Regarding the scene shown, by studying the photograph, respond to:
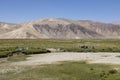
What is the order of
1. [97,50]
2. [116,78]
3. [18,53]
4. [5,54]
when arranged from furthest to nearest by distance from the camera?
[97,50], [18,53], [5,54], [116,78]

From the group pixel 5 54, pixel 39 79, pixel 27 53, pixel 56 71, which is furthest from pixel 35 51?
pixel 39 79

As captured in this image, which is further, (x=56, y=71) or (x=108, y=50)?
(x=108, y=50)

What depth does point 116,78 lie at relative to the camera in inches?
1453

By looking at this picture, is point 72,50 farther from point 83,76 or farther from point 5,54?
point 83,76

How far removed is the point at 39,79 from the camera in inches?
1518

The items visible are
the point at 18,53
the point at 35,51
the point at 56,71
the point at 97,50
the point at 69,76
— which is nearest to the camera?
the point at 69,76

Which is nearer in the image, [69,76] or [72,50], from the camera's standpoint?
[69,76]

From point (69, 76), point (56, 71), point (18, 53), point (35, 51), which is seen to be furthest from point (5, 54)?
point (69, 76)

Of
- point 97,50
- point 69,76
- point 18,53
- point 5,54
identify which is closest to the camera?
point 69,76

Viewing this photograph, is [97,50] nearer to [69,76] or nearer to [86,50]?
[86,50]

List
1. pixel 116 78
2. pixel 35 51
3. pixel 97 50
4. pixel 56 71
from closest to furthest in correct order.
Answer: pixel 116 78 → pixel 56 71 → pixel 35 51 → pixel 97 50

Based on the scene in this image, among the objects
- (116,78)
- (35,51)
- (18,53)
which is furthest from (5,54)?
(116,78)

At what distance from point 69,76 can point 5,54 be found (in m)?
44.9

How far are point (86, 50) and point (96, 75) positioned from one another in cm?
6482
